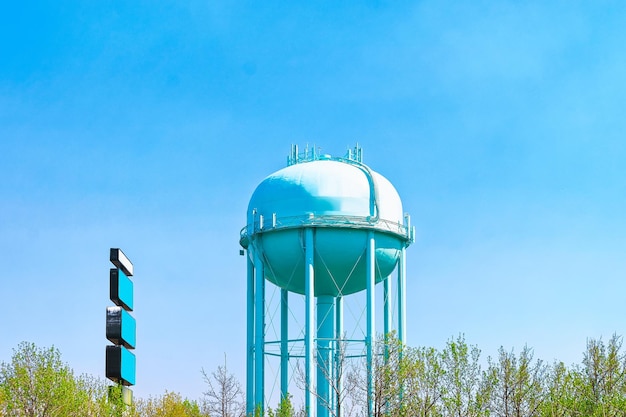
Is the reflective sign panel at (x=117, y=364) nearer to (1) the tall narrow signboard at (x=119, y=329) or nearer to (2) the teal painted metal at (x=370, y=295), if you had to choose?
(1) the tall narrow signboard at (x=119, y=329)

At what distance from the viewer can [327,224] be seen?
4272 centimetres

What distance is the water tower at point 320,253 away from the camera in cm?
4275

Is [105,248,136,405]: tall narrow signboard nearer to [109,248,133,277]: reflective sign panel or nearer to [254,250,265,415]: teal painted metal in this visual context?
[109,248,133,277]: reflective sign panel

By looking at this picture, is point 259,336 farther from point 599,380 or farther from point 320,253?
point 599,380

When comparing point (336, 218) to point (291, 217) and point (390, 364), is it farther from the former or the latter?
point (390, 364)

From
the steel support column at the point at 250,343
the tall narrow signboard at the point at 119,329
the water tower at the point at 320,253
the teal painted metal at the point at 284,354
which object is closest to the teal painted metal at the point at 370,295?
the water tower at the point at 320,253

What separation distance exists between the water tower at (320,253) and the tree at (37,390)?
755cm

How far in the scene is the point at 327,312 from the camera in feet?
149

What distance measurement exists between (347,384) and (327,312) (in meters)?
7.16

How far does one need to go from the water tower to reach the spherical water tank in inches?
1.6

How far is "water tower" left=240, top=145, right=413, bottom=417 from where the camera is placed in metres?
42.8

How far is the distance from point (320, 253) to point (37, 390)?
11887mm

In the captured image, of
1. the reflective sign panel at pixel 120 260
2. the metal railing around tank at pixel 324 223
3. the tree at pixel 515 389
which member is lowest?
the tree at pixel 515 389

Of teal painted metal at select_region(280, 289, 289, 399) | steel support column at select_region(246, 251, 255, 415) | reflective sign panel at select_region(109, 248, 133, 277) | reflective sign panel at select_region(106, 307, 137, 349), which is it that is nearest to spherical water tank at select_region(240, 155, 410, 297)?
steel support column at select_region(246, 251, 255, 415)
